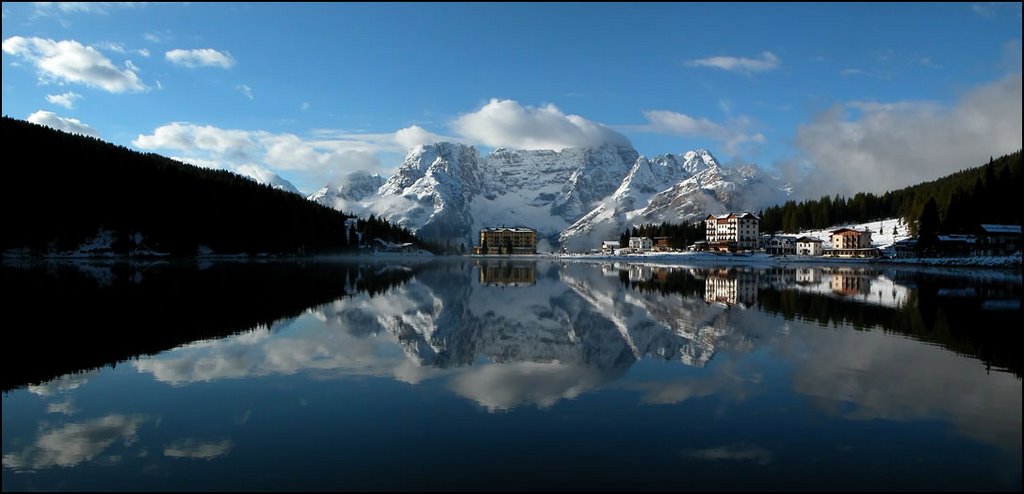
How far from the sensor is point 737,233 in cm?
18675

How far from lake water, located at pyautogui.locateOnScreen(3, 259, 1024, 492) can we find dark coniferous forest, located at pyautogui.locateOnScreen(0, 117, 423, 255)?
12445 cm

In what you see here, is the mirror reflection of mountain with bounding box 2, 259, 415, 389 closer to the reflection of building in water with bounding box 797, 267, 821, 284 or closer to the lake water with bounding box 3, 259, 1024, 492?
the lake water with bounding box 3, 259, 1024, 492

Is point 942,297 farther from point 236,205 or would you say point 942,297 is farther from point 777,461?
point 236,205

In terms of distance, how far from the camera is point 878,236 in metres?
178

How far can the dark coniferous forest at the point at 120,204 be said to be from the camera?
416 ft

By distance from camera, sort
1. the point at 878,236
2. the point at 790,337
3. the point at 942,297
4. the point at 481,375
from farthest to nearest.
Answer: the point at 878,236 < the point at 942,297 < the point at 790,337 < the point at 481,375

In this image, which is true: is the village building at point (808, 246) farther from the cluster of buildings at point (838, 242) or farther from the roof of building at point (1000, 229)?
the roof of building at point (1000, 229)

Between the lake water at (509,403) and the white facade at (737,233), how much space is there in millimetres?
158684

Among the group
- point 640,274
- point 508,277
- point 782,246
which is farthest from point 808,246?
point 508,277

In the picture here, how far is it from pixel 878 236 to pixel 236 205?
18686 cm

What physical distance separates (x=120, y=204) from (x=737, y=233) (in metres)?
171

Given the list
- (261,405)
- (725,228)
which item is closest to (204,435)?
(261,405)

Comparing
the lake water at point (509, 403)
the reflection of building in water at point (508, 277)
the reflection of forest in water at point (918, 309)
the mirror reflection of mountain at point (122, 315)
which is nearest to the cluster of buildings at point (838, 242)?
the reflection of forest in water at point (918, 309)

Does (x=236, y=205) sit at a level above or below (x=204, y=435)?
above
